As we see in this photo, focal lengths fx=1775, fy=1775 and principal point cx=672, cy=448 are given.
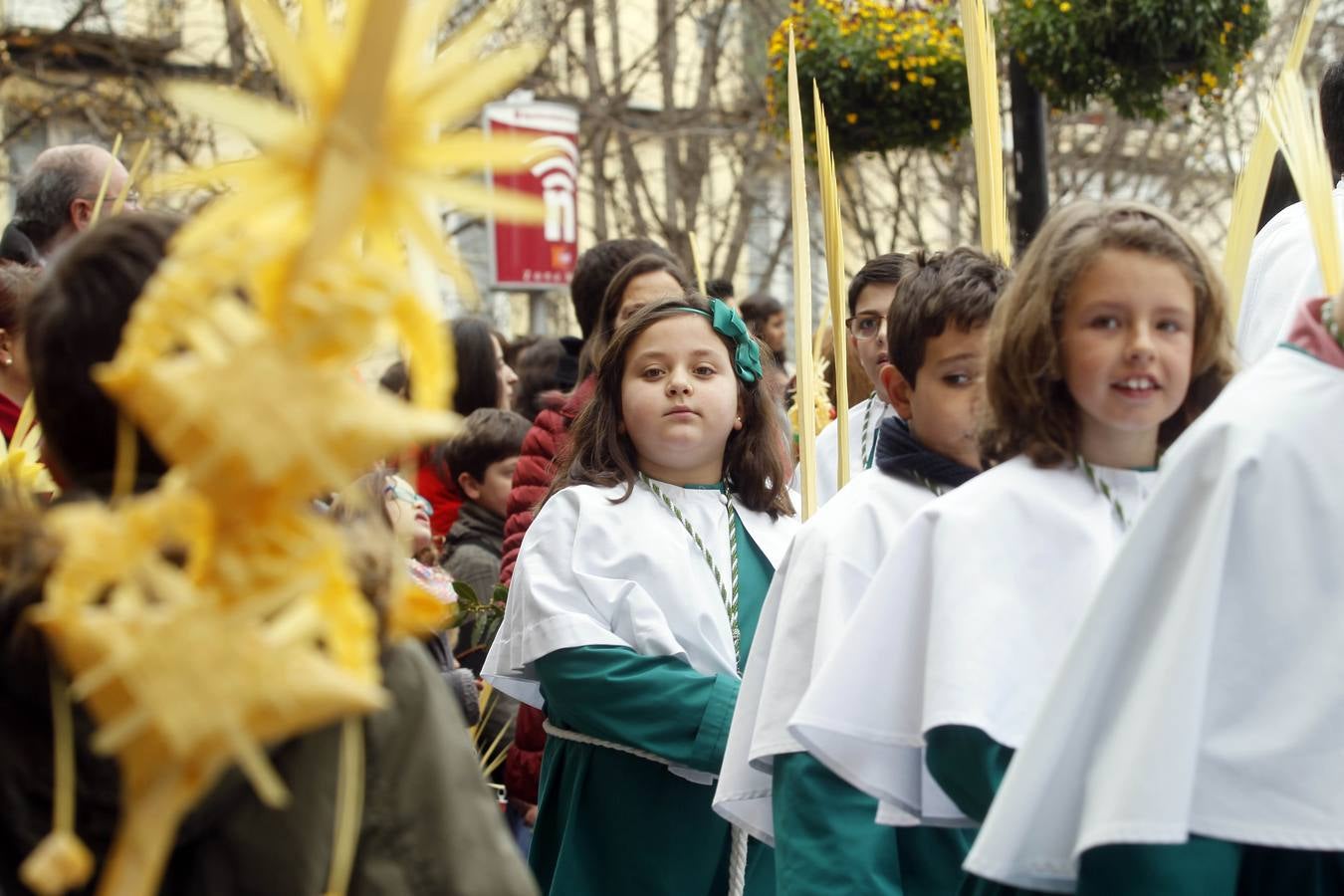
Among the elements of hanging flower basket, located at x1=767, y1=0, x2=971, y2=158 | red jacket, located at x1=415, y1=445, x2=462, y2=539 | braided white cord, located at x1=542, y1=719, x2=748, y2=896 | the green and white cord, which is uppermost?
hanging flower basket, located at x1=767, y1=0, x2=971, y2=158

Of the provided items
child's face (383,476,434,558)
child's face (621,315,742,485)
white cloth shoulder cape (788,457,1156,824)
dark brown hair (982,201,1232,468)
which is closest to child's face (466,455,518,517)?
child's face (383,476,434,558)

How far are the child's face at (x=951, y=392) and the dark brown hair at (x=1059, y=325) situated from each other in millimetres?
441

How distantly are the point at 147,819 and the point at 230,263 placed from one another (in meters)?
0.41

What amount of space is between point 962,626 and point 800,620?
556 mm

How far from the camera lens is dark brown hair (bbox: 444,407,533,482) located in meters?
5.59

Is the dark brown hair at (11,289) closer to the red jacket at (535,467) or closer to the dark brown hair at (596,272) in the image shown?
the red jacket at (535,467)

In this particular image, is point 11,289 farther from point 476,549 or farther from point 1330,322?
point 1330,322

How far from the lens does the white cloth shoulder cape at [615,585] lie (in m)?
3.41

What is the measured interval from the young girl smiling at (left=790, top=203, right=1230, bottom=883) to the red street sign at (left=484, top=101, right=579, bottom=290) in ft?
25.2

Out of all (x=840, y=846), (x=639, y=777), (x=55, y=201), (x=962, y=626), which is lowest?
(x=639, y=777)

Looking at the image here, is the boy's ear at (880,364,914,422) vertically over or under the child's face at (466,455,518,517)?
over

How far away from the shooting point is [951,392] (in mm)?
3084

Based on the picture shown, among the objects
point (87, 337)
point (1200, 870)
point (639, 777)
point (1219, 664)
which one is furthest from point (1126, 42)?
point (87, 337)

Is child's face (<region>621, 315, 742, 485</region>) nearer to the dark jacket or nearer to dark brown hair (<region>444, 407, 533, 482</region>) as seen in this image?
the dark jacket
